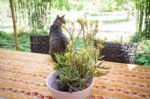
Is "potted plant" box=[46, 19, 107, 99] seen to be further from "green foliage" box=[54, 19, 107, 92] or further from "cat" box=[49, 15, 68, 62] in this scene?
"cat" box=[49, 15, 68, 62]

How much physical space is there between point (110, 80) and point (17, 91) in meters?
0.71

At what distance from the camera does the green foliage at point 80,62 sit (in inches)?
54.2

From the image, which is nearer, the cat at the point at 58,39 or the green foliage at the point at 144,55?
the cat at the point at 58,39

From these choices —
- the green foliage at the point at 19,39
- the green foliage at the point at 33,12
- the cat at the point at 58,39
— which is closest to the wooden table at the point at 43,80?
the cat at the point at 58,39

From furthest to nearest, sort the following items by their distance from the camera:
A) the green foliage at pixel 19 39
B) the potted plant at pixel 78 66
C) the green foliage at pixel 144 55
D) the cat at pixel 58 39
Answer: the green foliage at pixel 19 39
the green foliage at pixel 144 55
the cat at pixel 58 39
the potted plant at pixel 78 66

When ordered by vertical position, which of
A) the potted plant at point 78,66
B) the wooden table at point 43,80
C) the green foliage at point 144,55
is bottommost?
the green foliage at point 144,55

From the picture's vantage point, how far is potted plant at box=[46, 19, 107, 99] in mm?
1373

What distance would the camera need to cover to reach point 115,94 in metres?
1.64

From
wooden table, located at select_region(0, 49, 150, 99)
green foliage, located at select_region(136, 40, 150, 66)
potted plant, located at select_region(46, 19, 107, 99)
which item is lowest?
green foliage, located at select_region(136, 40, 150, 66)

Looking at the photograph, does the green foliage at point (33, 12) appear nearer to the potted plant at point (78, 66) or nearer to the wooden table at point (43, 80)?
the wooden table at point (43, 80)

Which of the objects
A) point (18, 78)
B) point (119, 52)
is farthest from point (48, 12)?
point (18, 78)

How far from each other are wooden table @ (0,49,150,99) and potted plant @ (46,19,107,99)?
0.24 metres

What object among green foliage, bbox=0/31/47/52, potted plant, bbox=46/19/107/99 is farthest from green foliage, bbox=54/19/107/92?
green foliage, bbox=0/31/47/52

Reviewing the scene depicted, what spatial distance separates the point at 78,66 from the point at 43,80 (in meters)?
0.54
